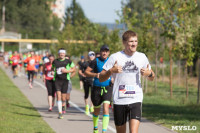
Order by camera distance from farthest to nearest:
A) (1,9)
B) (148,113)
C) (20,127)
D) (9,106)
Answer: (1,9)
(9,106)
(148,113)
(20,127)

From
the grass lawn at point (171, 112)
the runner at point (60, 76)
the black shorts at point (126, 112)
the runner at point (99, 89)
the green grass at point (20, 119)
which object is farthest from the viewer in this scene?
the runner at point (60, 76)

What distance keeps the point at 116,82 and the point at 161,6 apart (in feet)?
41.2

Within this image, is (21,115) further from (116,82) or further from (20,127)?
(116,82)

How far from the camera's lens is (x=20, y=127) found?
11.0 metres

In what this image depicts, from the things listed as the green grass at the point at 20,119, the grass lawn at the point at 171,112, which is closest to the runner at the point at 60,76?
the green grass at the point at 20,119

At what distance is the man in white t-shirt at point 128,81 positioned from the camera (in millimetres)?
6617

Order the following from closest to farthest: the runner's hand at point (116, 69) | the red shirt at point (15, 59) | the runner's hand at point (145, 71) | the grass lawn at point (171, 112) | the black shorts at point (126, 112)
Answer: the runner's hand at point (116, 69)
the runner's hand at point (145, 71)
the black shorts at point (126, 112)
the grass lawn at point (171, 112)
the red shirt at point (15, 59)

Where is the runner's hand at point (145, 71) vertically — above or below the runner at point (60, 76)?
above

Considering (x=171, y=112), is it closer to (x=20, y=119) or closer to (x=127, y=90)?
(x=20, y=119)

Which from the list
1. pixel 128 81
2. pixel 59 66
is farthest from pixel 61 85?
pixel 128 81

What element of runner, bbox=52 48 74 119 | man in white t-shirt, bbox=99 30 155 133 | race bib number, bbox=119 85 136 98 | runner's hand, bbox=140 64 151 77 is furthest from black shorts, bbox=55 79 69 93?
runner's hand, bbox=140 64 151 77

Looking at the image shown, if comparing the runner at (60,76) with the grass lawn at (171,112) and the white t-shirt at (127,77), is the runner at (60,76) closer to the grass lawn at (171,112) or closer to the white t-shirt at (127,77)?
the grass lawn at (171,112)

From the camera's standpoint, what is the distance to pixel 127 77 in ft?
21.8

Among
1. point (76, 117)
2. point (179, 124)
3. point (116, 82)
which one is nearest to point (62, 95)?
point (76, 117)
